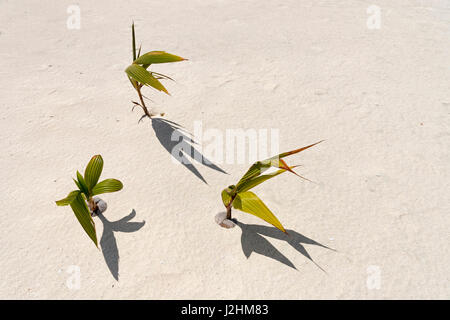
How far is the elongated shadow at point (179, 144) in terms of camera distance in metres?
2.12

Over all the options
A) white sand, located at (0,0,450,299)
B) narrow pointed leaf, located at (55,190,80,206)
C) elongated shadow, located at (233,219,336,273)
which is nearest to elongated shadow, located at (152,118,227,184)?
white sand, located at (0,0,450,299)

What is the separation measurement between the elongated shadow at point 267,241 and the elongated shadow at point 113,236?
1.71 ft

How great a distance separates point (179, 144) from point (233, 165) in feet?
1.25

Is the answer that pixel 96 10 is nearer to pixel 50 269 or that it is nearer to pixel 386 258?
pixel 50 269

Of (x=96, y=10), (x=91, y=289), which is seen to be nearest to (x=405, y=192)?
(x=91, y=289)

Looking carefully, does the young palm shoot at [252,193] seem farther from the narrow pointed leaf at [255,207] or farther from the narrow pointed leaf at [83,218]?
the narrow pointed leaf at [83,218]

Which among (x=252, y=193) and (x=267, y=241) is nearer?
(x=252, y=193)

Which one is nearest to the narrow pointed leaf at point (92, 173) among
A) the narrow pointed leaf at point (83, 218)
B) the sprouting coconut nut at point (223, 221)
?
the narrow pointed leaf at point (83, 218)

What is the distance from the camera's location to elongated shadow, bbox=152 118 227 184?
212 centimetres

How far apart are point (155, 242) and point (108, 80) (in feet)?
5.43

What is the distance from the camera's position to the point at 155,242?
5.53 ft

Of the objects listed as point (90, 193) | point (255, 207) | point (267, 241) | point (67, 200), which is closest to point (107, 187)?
Answer: point (90, 193)

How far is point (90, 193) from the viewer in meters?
1.65

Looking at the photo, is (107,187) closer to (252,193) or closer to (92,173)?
(92,173)
